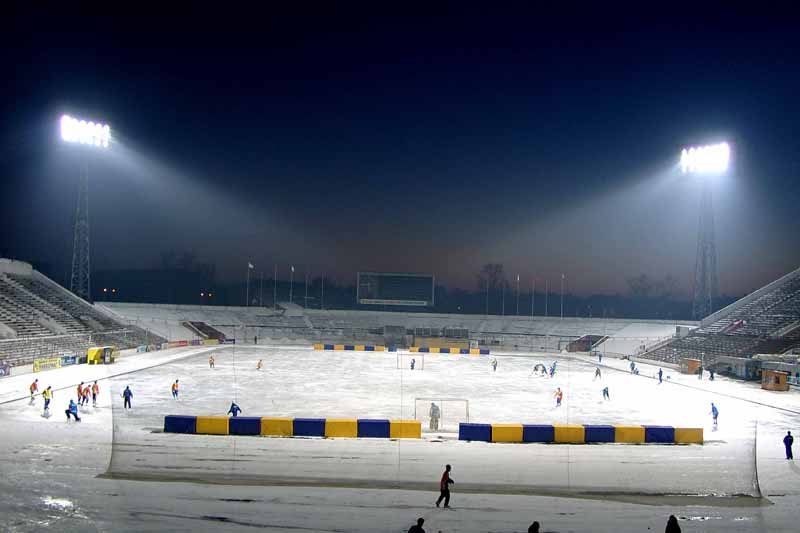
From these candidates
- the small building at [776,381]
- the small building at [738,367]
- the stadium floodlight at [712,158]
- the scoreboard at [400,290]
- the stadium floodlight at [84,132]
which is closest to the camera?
the small building at [776,381]

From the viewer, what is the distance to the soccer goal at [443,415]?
23.9m

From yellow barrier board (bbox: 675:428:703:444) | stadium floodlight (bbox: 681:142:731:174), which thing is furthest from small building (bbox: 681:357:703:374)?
yellow barrier board (bbox: 675:428:703:444)

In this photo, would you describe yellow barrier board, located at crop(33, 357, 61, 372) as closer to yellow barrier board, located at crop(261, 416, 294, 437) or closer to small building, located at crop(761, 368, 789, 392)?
yellow barrier board, located at crop(261, 416, 294, 437)

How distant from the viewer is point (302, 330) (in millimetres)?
89562

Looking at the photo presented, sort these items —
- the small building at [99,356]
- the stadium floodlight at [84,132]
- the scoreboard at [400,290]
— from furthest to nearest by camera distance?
the scoreboard at [400,290]
the stadium floodlight at [84,132]
the small building at [99,356]

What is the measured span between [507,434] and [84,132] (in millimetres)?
59526

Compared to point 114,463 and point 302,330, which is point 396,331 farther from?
point 114,463

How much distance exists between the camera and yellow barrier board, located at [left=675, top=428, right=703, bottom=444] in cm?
2250

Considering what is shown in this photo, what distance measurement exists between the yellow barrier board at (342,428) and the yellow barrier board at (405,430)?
4.98 feet

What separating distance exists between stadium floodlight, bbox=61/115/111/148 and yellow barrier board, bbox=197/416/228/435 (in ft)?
168

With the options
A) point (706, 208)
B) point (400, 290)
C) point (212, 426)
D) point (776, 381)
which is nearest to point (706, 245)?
point (706, 208)

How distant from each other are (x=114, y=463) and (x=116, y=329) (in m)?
50.8

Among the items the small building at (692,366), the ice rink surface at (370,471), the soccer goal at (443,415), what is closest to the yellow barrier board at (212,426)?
the ice rink surface at (370,471)

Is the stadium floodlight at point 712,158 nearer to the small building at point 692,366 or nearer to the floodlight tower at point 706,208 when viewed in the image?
the floodlight tower at point 706,208
